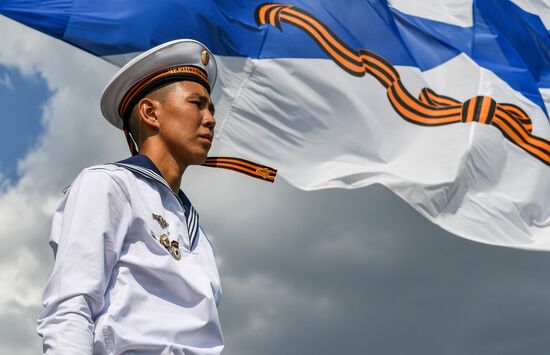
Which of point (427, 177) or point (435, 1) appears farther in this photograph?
point (435, 1)

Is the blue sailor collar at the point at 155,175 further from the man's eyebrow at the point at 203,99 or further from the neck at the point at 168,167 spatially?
the man's eyebrow at the point at 203,99

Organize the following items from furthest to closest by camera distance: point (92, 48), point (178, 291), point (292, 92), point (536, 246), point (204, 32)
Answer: point (536, 246) < point (292, 92) < point (204, 32) < point (92, 48) < point (178, 291)

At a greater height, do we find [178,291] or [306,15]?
[306,15]

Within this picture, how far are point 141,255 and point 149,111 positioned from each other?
1.20m

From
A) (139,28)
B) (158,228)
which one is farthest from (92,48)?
(158,228)

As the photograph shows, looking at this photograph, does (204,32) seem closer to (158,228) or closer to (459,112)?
(459,112)

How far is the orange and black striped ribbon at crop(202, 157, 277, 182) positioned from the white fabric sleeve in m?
3.41

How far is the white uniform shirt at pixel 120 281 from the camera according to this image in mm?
3965

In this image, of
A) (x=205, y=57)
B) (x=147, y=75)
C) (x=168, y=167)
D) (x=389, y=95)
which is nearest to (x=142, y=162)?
(x=168, y=167)

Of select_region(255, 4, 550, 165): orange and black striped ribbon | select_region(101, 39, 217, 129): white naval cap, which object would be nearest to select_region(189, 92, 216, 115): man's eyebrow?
select_region(101, 39, 217, 129): white naval cap

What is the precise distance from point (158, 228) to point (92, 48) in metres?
3.47

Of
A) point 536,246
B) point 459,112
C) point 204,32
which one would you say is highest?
point 204,32

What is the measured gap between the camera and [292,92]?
942 cm

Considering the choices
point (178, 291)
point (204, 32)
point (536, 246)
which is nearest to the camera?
point (178, 291)
